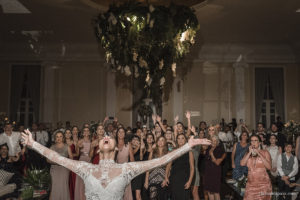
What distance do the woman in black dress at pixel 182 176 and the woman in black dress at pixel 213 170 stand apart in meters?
0.57

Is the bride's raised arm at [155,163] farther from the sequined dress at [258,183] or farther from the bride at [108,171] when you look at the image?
the sequined dress at [258,183]

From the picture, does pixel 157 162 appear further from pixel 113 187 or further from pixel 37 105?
pixel 37 105

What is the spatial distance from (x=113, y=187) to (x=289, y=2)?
710cm

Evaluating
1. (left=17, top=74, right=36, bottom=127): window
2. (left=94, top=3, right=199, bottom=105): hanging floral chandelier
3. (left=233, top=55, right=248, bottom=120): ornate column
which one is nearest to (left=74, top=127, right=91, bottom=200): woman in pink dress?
(left=94, top=3, right=199, bottom=105): hanging floral chandelier

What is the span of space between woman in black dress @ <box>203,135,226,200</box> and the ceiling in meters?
2.89

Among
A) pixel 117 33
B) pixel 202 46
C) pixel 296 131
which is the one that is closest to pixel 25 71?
pixel 202 46

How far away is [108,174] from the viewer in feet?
6.30

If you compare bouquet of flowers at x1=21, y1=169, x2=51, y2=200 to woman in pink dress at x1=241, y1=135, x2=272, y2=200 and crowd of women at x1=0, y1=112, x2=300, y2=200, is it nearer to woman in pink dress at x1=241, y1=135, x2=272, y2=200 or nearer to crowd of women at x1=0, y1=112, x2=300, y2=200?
crowd of women at x1=0, y1=112, x2=300, y2=200

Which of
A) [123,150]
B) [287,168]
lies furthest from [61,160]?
[287,168]

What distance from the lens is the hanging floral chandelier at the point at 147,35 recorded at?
156 inches

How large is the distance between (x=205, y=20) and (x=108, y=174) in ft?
23.6

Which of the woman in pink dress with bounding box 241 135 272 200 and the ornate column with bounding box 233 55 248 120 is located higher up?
the ornate column with bounding box 233 55 248 120

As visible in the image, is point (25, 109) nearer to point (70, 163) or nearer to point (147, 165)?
point (70, 163)

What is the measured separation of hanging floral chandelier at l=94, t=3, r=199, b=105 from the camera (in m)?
3.96
